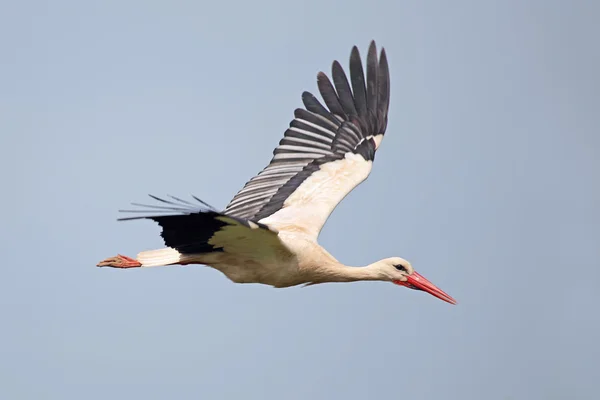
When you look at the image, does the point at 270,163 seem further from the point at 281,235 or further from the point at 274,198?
the point at 281,235

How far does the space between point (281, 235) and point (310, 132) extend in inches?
97.4

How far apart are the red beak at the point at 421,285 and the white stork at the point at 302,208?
1cm

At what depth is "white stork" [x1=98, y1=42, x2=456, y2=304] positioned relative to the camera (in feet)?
36.0

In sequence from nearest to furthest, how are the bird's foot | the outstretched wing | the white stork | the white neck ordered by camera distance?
the white stork < the white neck < the bird's foot < the outstretched wing

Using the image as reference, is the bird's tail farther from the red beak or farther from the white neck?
the red beak

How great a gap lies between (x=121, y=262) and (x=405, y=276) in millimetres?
2834

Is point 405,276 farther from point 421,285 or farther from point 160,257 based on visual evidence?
point 160,257

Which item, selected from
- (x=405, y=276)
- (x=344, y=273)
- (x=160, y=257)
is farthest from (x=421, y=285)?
(x=160, y=257)

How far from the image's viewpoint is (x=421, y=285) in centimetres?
1270

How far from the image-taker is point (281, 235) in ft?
38.4

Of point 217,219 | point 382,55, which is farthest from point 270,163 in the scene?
point 217,219

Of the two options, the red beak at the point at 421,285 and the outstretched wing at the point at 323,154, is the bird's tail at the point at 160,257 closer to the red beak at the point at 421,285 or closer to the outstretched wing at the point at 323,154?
the outstretched wing at the point at 323,154

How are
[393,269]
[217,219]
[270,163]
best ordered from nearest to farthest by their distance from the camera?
[217,219] < [393,269] < [270,163]

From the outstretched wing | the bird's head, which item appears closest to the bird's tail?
the outstretched wing
